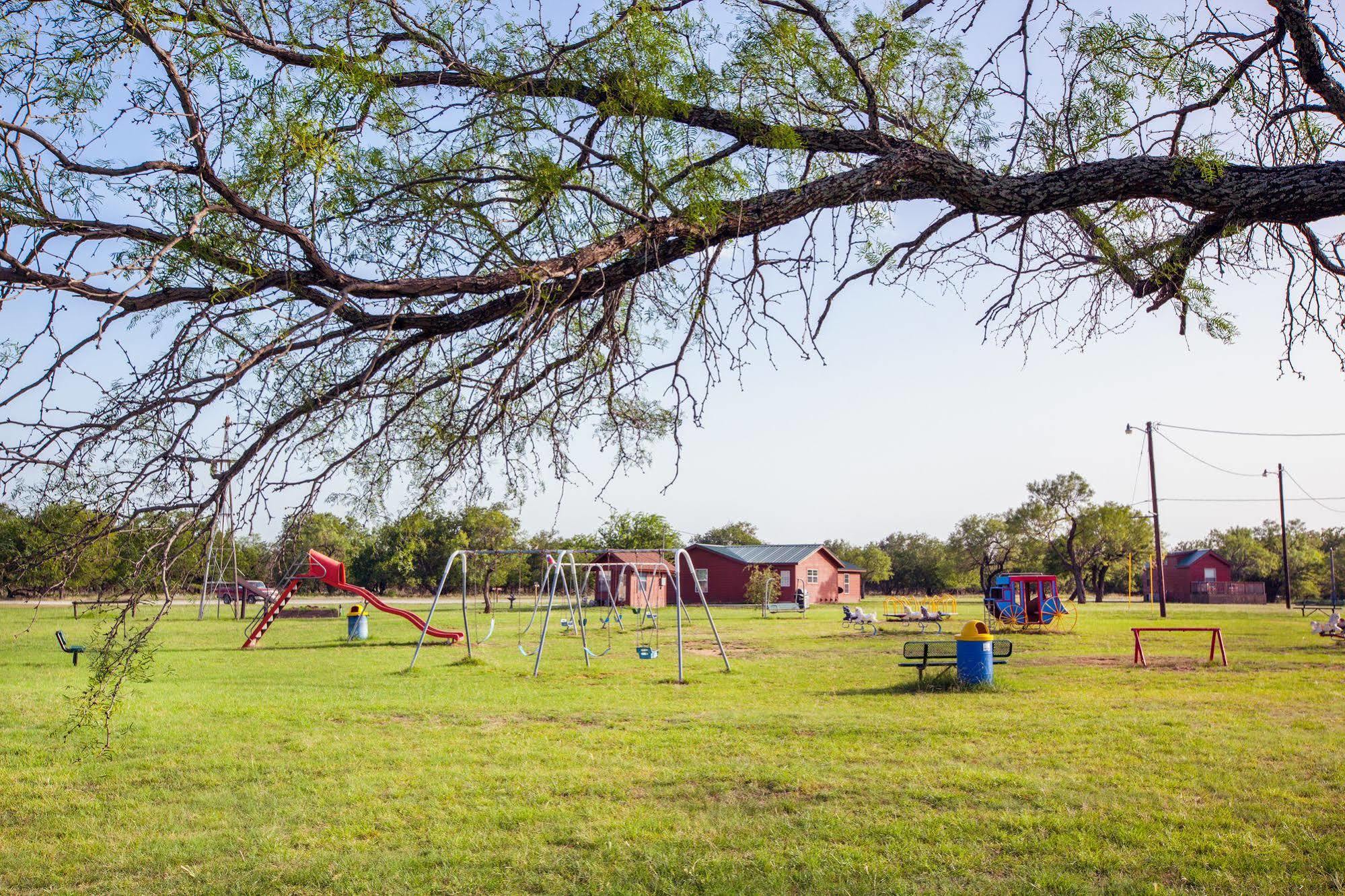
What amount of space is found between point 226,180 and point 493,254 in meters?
1.11

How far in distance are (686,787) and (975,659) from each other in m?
7.21

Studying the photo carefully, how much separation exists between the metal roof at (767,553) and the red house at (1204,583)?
2441cm

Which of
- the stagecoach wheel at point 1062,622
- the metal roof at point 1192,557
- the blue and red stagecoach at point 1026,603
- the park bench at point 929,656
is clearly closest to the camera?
the park bench at point 929,656

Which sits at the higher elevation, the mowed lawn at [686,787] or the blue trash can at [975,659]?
the blue trash can at [975,659]

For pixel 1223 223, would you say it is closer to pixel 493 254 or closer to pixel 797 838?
pixel 493 254

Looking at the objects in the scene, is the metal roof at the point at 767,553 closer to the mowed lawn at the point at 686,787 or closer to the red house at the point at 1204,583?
the red house at the point at 1204,583

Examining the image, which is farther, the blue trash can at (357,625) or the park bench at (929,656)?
the blue trash can at (357,625)

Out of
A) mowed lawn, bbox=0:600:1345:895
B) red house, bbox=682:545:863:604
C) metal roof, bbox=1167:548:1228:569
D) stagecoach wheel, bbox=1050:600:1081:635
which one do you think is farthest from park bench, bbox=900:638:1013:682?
metal roof, bbox=1167:548:1228:569

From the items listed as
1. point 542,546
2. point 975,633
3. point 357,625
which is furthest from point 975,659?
point 542,546

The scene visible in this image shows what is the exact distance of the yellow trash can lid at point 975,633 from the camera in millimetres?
13664

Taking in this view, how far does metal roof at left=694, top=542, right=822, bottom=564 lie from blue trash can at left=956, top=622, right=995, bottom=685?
4251cm

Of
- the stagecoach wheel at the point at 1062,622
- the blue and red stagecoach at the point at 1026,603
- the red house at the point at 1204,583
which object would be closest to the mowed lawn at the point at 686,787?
the stagecoach wheel at the point at 1062,622

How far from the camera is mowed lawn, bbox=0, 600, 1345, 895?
5.58 m

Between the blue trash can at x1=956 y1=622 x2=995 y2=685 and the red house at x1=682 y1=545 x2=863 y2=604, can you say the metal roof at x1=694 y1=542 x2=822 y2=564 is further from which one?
the blue trash can at x1=956 y1=622 x2=995 y2=685
